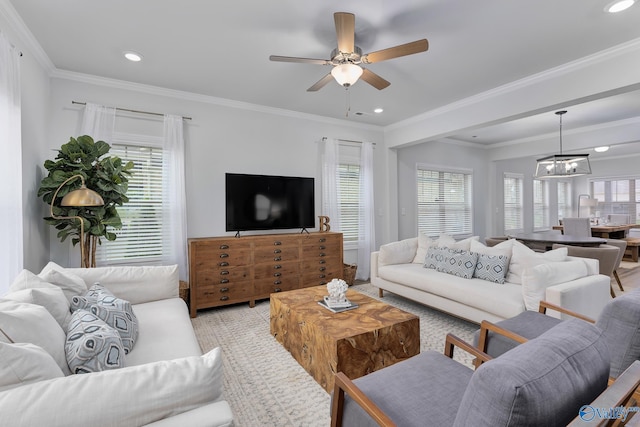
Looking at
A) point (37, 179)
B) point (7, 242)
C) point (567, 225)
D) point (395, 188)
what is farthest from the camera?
point (567, 225)

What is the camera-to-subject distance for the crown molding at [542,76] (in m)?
2.83

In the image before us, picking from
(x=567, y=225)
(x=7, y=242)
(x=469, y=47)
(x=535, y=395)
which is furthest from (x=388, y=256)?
(x=567, y=225)

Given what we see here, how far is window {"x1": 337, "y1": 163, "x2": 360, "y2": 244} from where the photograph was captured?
5184 mm

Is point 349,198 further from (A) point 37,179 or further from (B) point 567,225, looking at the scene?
(B) point 567,225

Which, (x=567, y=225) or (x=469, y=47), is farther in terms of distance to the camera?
(x=567, y=225)

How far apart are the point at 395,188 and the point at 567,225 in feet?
12.3

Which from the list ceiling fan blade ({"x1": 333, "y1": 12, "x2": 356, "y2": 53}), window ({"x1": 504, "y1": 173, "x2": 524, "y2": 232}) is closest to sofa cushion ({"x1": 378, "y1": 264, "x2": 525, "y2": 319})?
ceiling fan blade ({"x1": 333, "y1": 12, "x2": 356, "y2": 53})

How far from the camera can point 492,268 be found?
10.7ft

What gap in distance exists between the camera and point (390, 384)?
144 cm

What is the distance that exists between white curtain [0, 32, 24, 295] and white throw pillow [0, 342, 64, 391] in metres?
1.72

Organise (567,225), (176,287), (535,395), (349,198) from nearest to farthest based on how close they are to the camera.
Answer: (535,395) < (176,287) < (349,198) < (567,225)

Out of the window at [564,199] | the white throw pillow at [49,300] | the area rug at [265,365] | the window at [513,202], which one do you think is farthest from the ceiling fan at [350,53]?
the window at [564,199]

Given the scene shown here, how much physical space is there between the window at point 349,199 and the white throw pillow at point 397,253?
103 cm

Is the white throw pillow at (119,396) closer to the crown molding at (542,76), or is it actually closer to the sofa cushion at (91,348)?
the sofa cushion at (91,348)
